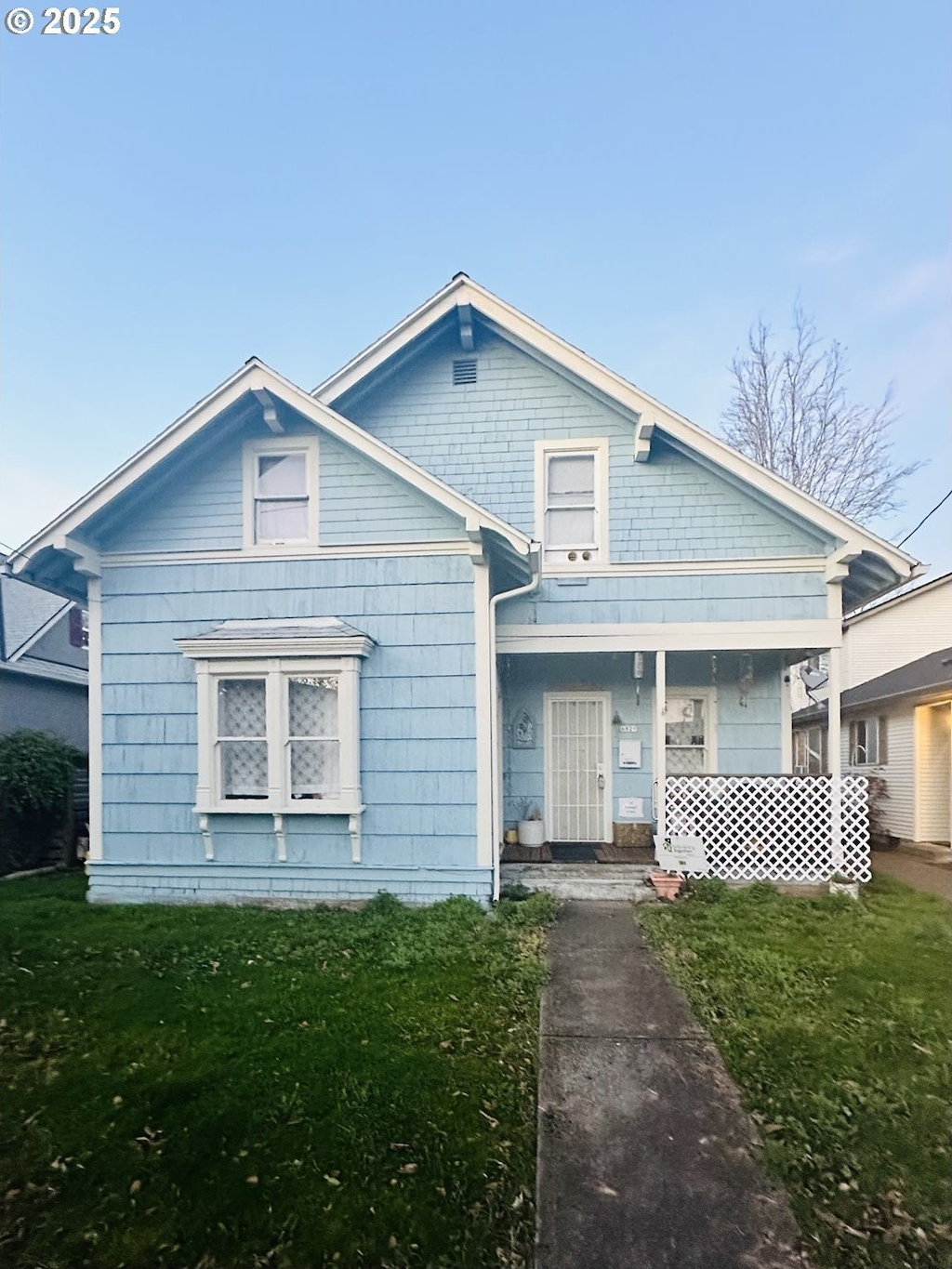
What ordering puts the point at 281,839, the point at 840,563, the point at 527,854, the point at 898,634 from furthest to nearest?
the point at 898,634 → the point at 527,854 → the point at 840,563 → the point at 281,839

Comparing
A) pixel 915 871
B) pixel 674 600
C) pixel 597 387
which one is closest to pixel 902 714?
pixel 915 871

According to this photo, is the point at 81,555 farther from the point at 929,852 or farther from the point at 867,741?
the point at 867,741

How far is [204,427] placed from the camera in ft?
24.3

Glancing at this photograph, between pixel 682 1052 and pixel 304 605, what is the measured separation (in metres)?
5.50

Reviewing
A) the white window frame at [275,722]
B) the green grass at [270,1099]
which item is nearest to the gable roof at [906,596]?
the white window frame at [275,722]

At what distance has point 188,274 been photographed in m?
13.4

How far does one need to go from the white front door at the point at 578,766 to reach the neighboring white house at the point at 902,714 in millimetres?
5822

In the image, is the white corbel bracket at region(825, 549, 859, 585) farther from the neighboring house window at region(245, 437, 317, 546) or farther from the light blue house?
the neighboring house window at region(245, 437, 317, 546)

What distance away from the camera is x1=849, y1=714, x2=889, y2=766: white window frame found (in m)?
14.0

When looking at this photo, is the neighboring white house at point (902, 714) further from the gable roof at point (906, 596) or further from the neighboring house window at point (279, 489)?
the neighboring house window at point (279, 489)

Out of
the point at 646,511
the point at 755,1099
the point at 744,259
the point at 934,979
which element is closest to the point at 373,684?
the point at 646,511

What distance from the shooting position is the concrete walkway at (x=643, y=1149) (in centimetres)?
269

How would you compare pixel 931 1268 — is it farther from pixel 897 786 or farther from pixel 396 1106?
pixel 897 786

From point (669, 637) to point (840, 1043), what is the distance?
5.00 metres
